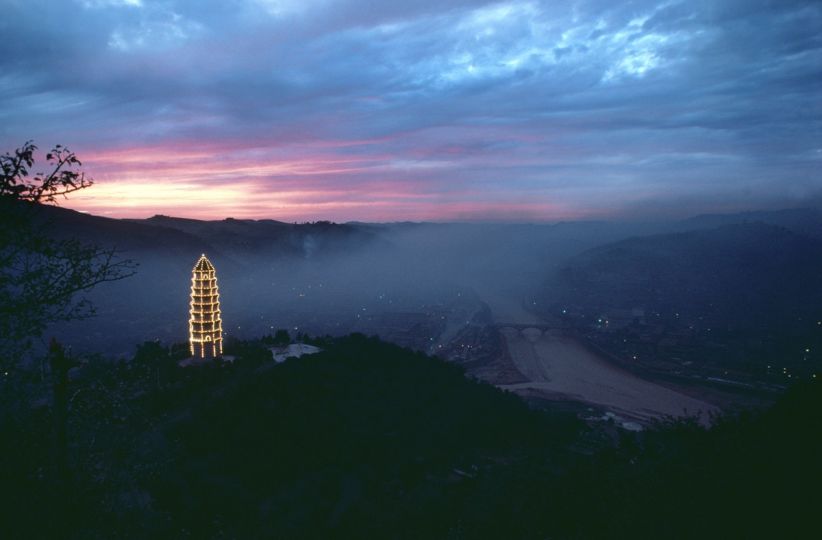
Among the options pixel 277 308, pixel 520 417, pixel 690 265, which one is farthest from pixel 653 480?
pixel 690 265

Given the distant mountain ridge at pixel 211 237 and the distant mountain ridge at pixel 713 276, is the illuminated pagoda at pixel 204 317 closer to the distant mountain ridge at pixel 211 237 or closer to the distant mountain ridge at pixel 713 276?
the distant mountain ridge at pixel 211 237

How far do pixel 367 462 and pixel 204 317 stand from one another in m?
16.8

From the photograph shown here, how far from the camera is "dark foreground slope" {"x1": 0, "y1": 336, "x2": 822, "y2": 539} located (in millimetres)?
7328

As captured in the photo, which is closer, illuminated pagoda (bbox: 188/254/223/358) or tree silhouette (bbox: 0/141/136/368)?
tree silhouette (bbox: 0/141/136/368)

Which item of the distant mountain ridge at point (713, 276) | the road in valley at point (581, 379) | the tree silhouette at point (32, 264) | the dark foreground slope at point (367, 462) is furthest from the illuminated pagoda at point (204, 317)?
the distant mountain ridge at point (713, 276)

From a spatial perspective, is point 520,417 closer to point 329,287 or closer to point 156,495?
point 156,495

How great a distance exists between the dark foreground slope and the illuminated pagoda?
2.39 m

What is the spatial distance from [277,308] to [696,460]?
99.2 metres

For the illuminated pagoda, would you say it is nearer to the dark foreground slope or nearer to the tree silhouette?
the dark foreground slope

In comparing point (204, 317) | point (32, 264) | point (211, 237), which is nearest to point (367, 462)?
point (204, 317)

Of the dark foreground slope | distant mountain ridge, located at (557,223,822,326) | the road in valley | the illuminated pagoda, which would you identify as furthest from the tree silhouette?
distant mountain ridge, located at (557,223,822,326)

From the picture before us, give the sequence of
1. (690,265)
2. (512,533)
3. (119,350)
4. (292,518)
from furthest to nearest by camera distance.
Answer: (690,265) < (119,350) < (292,518) < (512,533)

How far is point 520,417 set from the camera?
115 feet

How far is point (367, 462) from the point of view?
2400 cm
